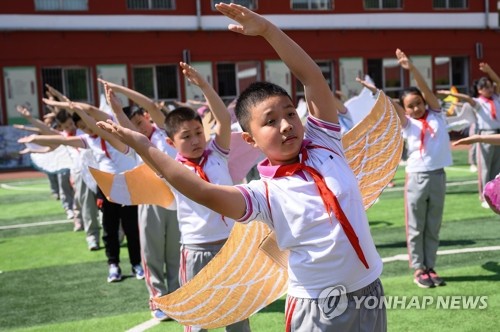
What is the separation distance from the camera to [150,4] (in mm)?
25688

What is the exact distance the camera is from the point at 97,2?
24656 mm

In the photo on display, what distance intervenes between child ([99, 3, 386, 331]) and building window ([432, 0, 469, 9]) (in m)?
28.9

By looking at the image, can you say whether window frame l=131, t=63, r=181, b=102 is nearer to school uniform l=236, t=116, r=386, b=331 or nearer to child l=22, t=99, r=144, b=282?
child l=22, t=99, r=144, b=282

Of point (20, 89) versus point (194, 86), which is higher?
point (20, 89)

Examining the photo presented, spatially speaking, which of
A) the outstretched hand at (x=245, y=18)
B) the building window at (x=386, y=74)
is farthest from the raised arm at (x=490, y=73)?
the building window at (x=386, y=74)

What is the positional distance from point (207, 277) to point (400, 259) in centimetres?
466

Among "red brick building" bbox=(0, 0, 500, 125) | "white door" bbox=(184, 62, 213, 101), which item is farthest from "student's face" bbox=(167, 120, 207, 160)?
"white door" bbox=(184, 62, 213, 101)

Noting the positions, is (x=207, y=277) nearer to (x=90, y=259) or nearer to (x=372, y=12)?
(x=90, y=259)

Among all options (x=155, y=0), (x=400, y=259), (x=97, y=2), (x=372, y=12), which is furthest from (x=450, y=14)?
(x=400, y=259)

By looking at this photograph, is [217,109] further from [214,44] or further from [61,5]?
[214,44]

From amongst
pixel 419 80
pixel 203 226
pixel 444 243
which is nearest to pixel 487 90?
pixel 444 243

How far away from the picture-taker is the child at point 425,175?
637cm

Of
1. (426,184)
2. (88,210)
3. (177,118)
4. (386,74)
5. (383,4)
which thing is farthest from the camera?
(386,74)

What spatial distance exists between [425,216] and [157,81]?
2057 centimetres
